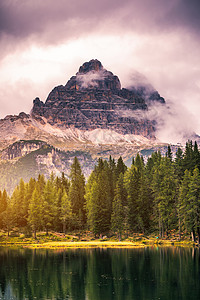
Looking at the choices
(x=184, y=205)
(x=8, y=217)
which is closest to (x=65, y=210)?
(x=8, y=217)

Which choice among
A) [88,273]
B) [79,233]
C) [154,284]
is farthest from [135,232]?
[154,284]

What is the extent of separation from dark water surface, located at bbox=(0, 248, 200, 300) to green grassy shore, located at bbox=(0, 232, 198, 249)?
15895mm

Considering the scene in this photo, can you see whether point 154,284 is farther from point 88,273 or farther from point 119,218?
point 119,218

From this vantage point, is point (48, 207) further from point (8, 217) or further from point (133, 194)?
point (133, 194)

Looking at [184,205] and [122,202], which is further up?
[122,202]

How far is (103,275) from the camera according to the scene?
6569cm

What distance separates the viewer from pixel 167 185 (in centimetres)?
11469

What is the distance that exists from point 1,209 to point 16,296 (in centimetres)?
9669

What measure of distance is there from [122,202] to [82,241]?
58.9 feet

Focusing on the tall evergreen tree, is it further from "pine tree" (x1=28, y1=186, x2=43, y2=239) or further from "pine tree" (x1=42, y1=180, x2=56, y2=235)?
"pine tree" (x1=28, y1=186, x2=43, y2=239)

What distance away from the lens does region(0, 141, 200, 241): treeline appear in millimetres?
108438

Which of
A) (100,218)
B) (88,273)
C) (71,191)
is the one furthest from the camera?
(71,191)

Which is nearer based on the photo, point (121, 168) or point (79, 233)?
point (79, 233)

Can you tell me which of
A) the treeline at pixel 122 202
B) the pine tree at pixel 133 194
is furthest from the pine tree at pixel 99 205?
the pine tree at pixel 133 194
